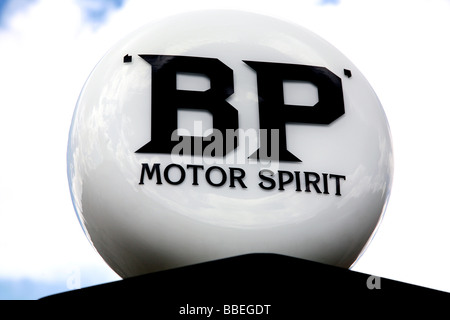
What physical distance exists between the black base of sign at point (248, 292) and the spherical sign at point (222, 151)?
2.34 feet

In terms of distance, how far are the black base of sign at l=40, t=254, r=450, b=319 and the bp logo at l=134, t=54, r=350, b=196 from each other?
2.67ft

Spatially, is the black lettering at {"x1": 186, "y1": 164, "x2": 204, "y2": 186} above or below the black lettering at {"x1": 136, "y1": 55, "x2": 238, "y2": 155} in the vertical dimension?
below

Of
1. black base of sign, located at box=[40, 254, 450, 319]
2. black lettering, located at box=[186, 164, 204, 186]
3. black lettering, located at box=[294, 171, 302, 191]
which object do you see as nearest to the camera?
black base of sign, located at box=[40, 254, 450, 319]

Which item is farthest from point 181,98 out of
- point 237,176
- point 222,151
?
point 237,176

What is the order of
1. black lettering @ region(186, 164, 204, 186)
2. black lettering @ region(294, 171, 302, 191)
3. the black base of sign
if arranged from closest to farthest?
the black base of sign → black lettering @ region(186, 164, 204, 186) → black lettering @ region(294, 171, 302, 191)

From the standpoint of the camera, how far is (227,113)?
4.13 meters

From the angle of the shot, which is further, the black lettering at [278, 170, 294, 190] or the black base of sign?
the black lettering at [278, 170, 294, 190]

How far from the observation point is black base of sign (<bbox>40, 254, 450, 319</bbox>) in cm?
326

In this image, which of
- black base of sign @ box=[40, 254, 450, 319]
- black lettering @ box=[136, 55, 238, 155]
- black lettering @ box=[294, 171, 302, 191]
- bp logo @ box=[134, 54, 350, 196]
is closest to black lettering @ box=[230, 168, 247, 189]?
bp logo @ box=[134, 54, 350, 196]

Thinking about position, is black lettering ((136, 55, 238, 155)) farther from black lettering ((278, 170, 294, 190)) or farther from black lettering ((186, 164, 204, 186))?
black lettering ((278, 170, 294, 190))

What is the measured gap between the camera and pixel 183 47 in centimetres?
441

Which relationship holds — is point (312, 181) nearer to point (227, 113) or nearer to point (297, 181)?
point (297, 181)

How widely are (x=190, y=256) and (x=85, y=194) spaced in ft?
2.42

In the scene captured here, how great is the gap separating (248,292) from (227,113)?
121 cm
